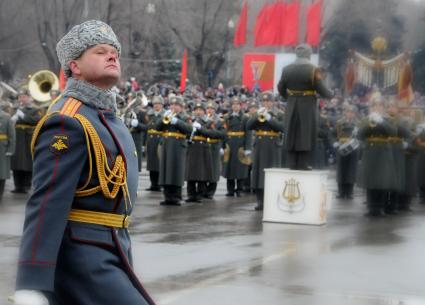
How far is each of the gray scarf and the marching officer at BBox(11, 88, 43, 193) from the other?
14881 millimetres

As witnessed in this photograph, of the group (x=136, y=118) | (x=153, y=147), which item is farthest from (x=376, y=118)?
(x=136, y=118)

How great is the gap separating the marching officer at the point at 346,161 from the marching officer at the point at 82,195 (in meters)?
16.3

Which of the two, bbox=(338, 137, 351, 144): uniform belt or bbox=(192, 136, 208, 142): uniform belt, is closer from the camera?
bbox=(192, 136, 208, 142): uniform belt

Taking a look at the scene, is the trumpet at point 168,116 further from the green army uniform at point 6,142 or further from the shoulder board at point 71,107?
the shoulder board at point 71,107

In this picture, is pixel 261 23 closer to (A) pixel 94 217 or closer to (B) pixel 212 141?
(B) pixel 212 141

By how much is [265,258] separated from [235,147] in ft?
33.3

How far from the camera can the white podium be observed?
14.5 m

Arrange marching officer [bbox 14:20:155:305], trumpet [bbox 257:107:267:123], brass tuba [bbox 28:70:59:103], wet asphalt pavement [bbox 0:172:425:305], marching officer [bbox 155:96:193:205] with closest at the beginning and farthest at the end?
marching officer [bbox 14:20:155:305] → wet asphalt pavement [bbox 0:172:425:305] → trumpet [bbox 257:107:267:123] → marching officer [bbox 155:96:193:205] → brass tuba [bbox 28:70:59:103]

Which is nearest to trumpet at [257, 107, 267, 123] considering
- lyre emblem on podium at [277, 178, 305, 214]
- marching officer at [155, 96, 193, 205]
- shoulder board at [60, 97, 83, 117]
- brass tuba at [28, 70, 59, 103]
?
marching officer at [155, 96, 193, 205]

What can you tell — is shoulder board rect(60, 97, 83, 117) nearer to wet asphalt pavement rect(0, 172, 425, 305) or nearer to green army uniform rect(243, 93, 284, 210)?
wet asphalt pavement rect(0, 172, 425, 305)

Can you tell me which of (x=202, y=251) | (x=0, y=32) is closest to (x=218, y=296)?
(x=202, y=251)

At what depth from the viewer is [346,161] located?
21.4 meters

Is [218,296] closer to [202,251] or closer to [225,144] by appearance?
[202,251]

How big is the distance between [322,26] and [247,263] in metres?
14.9
